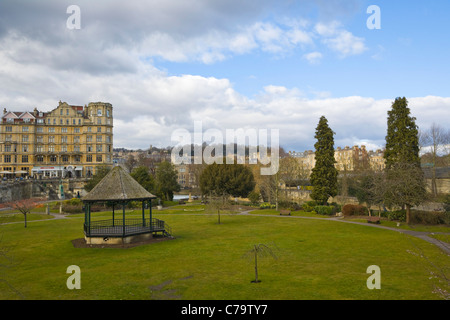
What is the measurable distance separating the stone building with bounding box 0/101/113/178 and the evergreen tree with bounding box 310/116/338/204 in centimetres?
6523

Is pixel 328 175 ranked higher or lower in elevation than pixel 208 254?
higher

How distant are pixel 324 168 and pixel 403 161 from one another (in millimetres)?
13660

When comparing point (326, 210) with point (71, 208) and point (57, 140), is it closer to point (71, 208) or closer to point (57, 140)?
point (71, 208)

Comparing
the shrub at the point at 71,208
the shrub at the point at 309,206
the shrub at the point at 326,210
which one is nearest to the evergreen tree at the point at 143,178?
the shrub at the point at 71,208

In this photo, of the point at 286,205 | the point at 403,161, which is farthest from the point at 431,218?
the point at 286,205

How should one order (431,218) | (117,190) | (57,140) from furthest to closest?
(57,140) < (431,218) < (117,190)

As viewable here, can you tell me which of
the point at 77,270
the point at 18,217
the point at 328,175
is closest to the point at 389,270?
the point at 77,270

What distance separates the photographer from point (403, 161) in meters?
38.0

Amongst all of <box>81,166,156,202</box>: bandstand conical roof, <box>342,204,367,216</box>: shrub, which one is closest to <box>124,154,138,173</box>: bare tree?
<box>342,204,367,216</box>: shrub

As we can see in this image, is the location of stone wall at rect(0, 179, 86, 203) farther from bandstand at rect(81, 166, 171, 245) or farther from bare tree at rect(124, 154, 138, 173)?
bandstand at rect(81, 166, 171, 245)
